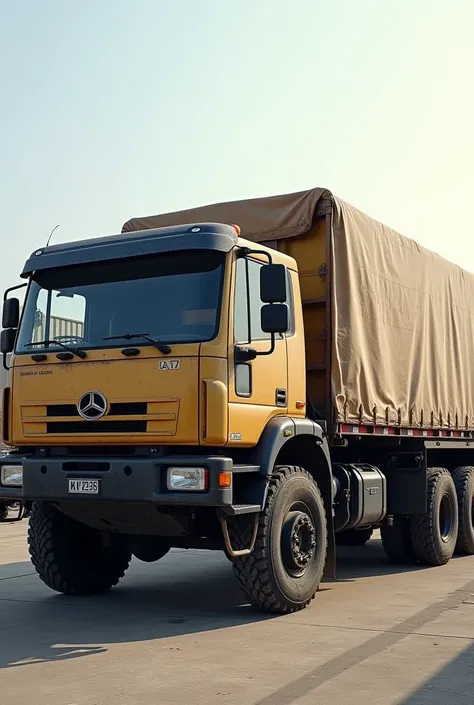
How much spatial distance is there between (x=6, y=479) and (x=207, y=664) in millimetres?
2723

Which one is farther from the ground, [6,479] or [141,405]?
[141,405]

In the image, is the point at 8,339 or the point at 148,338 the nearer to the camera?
the point at 148,338

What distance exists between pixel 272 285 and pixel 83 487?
2.13 meters

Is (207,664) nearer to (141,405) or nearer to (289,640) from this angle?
(289,640)

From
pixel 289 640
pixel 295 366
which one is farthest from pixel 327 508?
pixel 289 640

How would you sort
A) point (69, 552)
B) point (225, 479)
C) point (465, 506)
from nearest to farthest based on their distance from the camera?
point (225, 479), point (69, 552), point (465, 506)

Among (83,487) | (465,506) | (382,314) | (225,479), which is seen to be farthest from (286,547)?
(465,506)

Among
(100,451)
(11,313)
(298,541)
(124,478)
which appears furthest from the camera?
(11,313)

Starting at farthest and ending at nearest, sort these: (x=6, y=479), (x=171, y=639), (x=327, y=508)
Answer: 1. (x=327, y=508)
2. (x=6, y=479)
3. (x=171, y=639)

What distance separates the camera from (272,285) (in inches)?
287

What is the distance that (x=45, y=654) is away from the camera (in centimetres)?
636

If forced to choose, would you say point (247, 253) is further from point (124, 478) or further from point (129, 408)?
point (124, 478)

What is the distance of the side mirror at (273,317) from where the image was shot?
730 cm

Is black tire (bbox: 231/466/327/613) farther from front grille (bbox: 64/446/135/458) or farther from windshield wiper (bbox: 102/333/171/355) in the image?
windshield wiper (bbox: 102/333/171/355)
